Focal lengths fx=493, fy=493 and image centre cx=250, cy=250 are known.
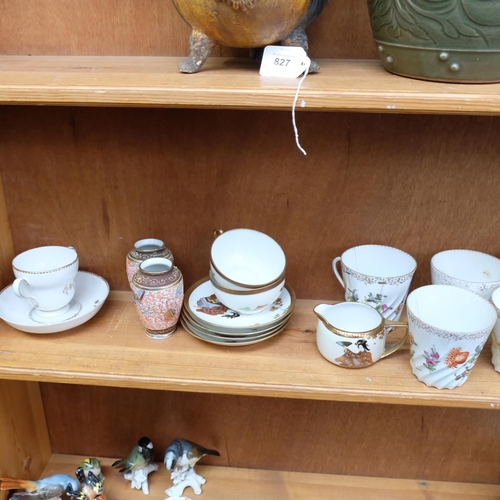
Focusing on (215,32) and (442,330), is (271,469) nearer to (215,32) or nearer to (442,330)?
(442,330)

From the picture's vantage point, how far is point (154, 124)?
2.61 feet

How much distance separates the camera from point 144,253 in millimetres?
825

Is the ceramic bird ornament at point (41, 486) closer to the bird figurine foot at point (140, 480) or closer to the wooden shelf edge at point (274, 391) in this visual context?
the bird figurine foot at point (140, 480)

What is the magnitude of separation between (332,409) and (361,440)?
0.11 m

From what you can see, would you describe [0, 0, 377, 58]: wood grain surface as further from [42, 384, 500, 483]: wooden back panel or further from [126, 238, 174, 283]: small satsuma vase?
[42, 384, 500, 483]: wooden back panel

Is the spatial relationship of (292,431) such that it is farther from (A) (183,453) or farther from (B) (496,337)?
(B) (496,337)

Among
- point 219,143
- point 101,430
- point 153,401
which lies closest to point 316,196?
point 219,143

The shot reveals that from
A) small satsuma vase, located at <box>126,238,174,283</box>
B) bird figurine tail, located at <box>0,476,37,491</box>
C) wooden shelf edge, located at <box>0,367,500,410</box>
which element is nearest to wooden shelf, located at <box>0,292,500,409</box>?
wooden shelf edge, located at <box>0,367,500,410</box>

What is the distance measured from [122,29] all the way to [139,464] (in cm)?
82

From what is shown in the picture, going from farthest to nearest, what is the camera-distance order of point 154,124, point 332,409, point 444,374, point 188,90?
point 332,409
point 154,124
point 444,374
point 188,90

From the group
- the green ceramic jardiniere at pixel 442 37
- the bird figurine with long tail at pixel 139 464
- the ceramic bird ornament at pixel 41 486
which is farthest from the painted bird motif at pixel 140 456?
the green ceramic jardiniere at pixel 442 37

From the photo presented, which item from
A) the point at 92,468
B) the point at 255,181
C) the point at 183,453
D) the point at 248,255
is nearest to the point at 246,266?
the point at 248,255

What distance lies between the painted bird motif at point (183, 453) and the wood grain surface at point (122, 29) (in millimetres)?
736

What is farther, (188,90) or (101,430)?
(101,430)
